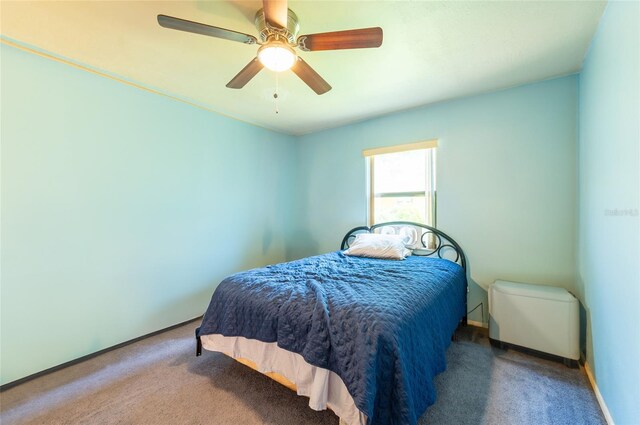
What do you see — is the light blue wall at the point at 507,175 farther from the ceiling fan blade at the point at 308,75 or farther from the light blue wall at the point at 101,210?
the light blue wall at the point at 101,210

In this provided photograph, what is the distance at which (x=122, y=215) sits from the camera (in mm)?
2518

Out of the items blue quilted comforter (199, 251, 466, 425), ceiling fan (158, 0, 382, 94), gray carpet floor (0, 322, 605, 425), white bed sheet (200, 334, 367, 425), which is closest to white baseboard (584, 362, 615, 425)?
gray carpet floor (0, 322, 605, 425)

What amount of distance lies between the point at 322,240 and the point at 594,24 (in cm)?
344

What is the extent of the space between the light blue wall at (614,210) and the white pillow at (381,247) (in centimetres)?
148

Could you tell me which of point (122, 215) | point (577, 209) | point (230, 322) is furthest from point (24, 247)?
point (577, 209)

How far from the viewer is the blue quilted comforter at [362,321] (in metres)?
1.26

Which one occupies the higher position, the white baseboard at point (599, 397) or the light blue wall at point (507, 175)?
the light blue wall at point (507, 175)

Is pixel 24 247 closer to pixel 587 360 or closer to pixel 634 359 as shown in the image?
pixel 634 359

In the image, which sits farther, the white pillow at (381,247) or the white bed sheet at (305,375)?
the white pillow at (381,247)

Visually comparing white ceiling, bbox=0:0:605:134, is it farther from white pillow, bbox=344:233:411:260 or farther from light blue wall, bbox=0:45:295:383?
white pillow, bbox=344:233:411:260

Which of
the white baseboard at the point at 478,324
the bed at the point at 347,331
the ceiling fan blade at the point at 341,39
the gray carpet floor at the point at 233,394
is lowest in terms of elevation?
the gray carpet floor at the point at 233,394

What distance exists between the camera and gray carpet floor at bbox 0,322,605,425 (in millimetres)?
1617

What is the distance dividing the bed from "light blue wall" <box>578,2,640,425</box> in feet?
2.85

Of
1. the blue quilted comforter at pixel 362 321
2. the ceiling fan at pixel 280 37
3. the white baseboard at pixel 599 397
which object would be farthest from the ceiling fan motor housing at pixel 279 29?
the white baseboard at pixel 599 397
